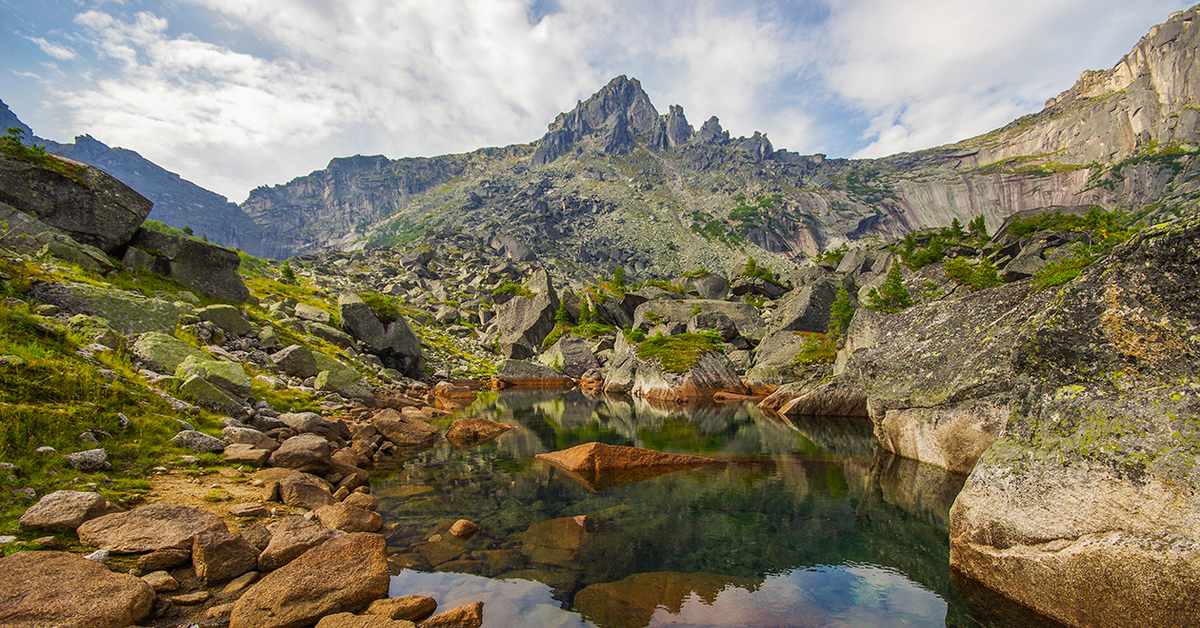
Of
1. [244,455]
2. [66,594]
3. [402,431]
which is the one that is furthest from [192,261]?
[66,594]

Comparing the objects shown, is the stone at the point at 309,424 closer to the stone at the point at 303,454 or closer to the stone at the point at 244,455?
the stone at the point at 303,454

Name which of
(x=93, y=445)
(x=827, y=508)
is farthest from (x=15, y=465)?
(x=827, y=508)

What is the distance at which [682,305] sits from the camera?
68.1 metres

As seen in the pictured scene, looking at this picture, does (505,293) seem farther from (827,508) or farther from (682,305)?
(827,508)

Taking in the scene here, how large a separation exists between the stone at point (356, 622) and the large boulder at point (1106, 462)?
980 centimetres

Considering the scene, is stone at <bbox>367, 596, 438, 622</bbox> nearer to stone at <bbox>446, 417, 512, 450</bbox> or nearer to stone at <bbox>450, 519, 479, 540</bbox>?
stone at <bbox>450, 519, 479, 540</bbox>

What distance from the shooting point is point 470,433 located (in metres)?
21.6

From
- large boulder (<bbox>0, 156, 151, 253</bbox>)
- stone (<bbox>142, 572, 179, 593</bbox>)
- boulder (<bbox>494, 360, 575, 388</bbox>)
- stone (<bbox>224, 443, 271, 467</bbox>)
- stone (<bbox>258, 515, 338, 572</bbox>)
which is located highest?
large boulder (<bbox>0, 156, 151, 253</bbox>)

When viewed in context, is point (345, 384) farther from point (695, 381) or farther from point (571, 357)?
point (571, 357)

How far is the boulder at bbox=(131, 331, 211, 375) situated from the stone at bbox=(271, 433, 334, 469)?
15.9 feet

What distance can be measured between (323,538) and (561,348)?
5595 centimetres

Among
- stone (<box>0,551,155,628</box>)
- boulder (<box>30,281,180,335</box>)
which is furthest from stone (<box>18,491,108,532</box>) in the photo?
boulder (<box>30,281,180,335</box>)

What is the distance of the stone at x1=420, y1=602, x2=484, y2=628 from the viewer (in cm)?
641

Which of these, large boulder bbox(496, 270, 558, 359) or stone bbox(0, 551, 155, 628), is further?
large boulder bbox(496, 270, 558, 359)
